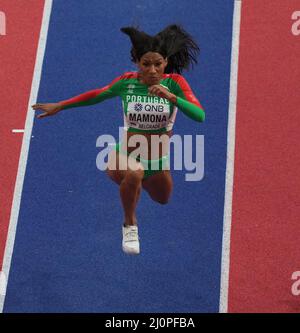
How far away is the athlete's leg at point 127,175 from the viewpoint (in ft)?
27.6

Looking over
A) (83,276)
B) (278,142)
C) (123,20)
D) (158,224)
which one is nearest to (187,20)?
(123,20)

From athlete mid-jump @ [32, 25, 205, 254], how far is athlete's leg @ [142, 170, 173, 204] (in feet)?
0.07

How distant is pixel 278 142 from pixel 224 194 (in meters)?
1.04

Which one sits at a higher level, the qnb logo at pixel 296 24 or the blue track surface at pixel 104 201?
the qnb logo at pixel 296 24

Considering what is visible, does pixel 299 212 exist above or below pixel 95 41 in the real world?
below

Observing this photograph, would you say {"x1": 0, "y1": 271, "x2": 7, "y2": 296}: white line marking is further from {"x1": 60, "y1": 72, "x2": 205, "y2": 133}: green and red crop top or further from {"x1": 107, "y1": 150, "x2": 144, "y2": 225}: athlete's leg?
{"x1": 60, "y1": 72, "x2": 205, "y2": 133}: green and red crop top

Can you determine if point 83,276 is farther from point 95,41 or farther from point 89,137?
point 95,41

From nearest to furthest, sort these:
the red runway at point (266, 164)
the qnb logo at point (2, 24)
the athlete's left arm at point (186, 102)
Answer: the athlete's left arm at point (186, 102), the red runway at point (266, 164), the qnb logo at point (2, 24)

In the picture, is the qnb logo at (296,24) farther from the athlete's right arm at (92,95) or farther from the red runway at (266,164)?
the athlete's right arm at (92,95)

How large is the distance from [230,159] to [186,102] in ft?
8.13

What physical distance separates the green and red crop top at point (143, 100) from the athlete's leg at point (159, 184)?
0.49 m

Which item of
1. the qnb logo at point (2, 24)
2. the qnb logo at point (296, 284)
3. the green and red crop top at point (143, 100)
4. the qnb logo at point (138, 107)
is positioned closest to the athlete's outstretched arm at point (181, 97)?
the green and red crop top at point (143, 100)

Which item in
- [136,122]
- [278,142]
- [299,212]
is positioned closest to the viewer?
[136,122]

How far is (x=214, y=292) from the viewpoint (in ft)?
30.7
